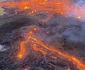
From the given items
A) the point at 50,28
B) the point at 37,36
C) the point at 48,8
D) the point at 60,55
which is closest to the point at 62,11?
the point at 48,8

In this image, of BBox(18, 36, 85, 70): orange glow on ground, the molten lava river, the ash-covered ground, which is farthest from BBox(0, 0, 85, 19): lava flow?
BBox(18, 36, 85, 70): orange glow on ground

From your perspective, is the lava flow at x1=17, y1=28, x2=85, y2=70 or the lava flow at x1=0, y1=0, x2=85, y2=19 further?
the lava flow at x1=0, y1=0, x2=85, y2=19

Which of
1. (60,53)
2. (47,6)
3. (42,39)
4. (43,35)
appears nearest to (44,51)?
(60,53)

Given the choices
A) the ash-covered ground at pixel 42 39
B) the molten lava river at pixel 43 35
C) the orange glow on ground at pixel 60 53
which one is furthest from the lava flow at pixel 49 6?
the orange glow on ground at pixel 60 53

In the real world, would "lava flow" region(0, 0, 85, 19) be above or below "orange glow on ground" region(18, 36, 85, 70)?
above

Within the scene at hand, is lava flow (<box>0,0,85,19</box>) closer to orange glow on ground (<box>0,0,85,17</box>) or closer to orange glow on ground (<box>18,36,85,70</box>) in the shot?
orange glow on ground (<box>0,0,85,17</box>)

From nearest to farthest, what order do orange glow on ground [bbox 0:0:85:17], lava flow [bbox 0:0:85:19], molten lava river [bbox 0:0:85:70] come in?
molten lava river [bbox 0:0:85:70], lava flow [bbox 0:0:85:19], orange glow on ground [bbox 0:0:85:17]

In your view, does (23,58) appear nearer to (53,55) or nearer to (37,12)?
(53,55)
